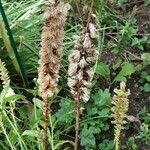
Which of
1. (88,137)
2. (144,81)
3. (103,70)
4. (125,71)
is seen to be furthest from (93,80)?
(88,137)

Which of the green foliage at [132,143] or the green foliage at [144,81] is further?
the green foliage at [144,81]

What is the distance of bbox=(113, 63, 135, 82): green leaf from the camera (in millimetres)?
2725

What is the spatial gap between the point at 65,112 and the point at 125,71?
45 centimetres

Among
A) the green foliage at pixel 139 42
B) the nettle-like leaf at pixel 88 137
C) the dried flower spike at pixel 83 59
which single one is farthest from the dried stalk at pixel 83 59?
the green foliage at pixel 139 42

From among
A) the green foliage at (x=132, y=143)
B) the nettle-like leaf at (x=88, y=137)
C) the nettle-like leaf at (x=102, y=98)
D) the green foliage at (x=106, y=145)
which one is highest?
the nettle-like leaf at (x=102, y=98)

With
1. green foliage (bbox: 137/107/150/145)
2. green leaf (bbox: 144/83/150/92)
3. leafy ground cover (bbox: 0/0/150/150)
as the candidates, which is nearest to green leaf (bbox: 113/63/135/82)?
leafy ground cover (bbox: 0/0/150/150)

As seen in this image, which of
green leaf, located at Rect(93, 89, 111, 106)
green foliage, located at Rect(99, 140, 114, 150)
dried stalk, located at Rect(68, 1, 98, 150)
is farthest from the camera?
green leaf, located at Rect(93, 89, 111, 106)

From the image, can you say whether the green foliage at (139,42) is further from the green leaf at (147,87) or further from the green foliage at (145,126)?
the green foliage at (145,126)

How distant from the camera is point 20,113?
2.62 metres

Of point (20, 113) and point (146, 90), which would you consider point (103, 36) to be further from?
point (20, 113)

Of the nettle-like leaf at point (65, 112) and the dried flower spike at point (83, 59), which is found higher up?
the dried flower spike at point (83, 59)

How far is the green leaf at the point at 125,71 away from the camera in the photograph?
272 centimetres

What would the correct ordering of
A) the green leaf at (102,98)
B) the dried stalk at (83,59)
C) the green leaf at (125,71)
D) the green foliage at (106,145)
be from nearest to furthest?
the dried stalk at (83,59)
the green foliage at (106,145)
the green leaf at (102,98)
the green leaf at (125,71)

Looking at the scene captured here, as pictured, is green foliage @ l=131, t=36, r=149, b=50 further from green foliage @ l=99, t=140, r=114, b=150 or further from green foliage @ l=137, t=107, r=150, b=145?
green foliage @ l=99, t=140, r=114, b=150
